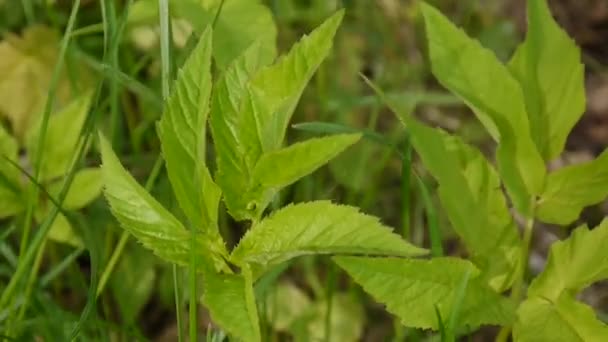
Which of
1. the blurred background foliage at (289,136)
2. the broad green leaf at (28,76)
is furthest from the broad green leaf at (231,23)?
the broad green leaf at (28,76)

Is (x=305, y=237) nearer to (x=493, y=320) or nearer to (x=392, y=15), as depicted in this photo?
(x=493, y=320)

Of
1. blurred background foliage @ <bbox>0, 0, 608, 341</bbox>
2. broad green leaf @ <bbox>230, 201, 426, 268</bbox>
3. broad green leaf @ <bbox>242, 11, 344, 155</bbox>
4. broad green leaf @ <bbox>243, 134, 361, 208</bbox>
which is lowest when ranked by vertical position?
blurred background foliage @ <bbox>0, 0, 608, 341</bbox>

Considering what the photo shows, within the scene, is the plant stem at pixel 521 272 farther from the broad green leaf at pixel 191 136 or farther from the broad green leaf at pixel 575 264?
the broad green leaf at pixel 191 136

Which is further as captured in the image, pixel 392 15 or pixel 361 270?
pixel 392 15

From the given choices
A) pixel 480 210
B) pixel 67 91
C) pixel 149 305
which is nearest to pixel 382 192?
pixel 149 305

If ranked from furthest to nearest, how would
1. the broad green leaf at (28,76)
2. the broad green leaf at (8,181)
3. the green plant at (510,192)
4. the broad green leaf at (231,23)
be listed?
1. the broad green leaf at (28,76)
2. the broad green leaf at (8,181)
3. the broad green leaf at (231,23)
4. the green plant at (510,192)

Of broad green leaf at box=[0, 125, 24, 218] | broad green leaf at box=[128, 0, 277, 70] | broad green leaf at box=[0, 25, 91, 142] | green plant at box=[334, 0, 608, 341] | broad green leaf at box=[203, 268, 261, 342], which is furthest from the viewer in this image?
broad green leaf at box=[0, 25, 91, 142]

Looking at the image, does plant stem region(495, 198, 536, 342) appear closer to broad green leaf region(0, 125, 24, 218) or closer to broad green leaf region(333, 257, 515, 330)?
broad green leaf region(333, 257, 515, 330)

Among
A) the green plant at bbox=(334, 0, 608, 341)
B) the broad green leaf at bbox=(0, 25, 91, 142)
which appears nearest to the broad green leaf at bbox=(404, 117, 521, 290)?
the green plant at bbox=(334, 0, 608, 341)
